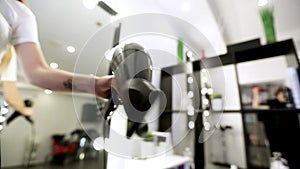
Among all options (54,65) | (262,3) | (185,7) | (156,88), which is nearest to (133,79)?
(156,88)

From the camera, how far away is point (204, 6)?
2.88ft

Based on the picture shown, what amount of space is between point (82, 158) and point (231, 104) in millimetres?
943

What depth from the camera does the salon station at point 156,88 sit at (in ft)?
1.20

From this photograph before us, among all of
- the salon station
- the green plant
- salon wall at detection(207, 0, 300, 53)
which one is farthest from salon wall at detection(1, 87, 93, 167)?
salon wall at detection(207, 0, 300, 53)

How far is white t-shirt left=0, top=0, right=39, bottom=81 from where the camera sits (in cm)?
34

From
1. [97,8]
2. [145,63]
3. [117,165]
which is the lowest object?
[117,165]

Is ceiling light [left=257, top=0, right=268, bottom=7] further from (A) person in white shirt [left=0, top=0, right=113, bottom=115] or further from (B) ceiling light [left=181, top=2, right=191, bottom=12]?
(A) person in white shirt [left=0, top=0, right=113, bottom=115]

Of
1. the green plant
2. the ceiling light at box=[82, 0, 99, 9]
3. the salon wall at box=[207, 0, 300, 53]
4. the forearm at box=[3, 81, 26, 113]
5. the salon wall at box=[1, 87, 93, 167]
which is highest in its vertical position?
the salon wall at box=[207, 0, 300, 53]

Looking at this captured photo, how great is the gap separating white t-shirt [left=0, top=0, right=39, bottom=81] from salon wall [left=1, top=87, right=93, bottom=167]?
0.19 feet

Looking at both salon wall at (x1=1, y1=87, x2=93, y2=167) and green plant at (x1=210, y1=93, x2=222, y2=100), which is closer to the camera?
salon wall at (x1=1, y1=87, x2=93, y2=167)

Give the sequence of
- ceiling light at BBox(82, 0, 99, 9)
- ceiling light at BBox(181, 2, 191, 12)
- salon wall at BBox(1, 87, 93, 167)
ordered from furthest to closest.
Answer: ceiling light at BBox(181, 2, 191, 12) → ceiling light at BBox(82, 0, 99, 9) → salon wall at BBox(1, 87, 93, 167)

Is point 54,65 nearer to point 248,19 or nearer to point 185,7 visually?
point 185,7

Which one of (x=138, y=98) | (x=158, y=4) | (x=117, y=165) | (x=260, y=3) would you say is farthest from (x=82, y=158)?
(x=260, y=3)

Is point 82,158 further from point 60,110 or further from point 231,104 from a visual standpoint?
point 231,104
